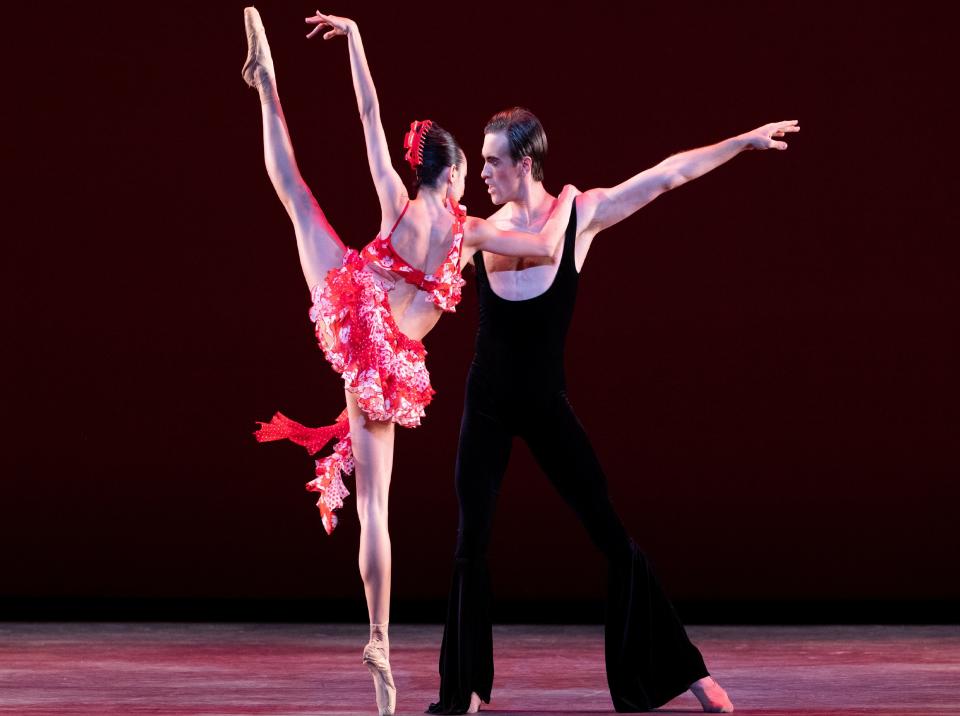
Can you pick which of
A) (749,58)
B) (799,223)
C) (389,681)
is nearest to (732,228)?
(799,223)

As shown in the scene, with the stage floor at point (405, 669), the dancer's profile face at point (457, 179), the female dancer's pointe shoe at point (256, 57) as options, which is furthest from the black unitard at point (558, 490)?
the female dancer's pointe shoe at point (256, 57)

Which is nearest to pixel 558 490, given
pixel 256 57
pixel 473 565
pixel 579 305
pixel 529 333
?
pixel 473 565

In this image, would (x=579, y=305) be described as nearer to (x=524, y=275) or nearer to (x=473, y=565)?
(x=524, y=275)

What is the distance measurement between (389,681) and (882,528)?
116 inches

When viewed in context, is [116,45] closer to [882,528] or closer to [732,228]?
[732,228]

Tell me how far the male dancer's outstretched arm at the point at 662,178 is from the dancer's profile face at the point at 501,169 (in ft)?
0.58

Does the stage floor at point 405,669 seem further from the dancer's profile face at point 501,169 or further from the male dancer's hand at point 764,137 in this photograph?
the male dancer's hand at point 764,137

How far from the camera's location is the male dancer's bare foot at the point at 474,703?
12.2ft

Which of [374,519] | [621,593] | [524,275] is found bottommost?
[621,593]

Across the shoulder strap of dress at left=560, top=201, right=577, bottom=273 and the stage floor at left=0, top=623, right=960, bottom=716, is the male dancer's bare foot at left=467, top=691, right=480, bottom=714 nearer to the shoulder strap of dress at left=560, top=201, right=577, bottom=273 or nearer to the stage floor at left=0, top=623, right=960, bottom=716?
the stage floor at left=0, top=623, right=960, bottom=716

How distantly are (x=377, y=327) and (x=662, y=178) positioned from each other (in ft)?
2.76

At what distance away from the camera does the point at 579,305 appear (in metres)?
5.90

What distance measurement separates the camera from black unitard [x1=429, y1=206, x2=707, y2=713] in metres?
3.72

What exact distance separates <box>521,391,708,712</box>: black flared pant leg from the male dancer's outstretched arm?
51 cm
